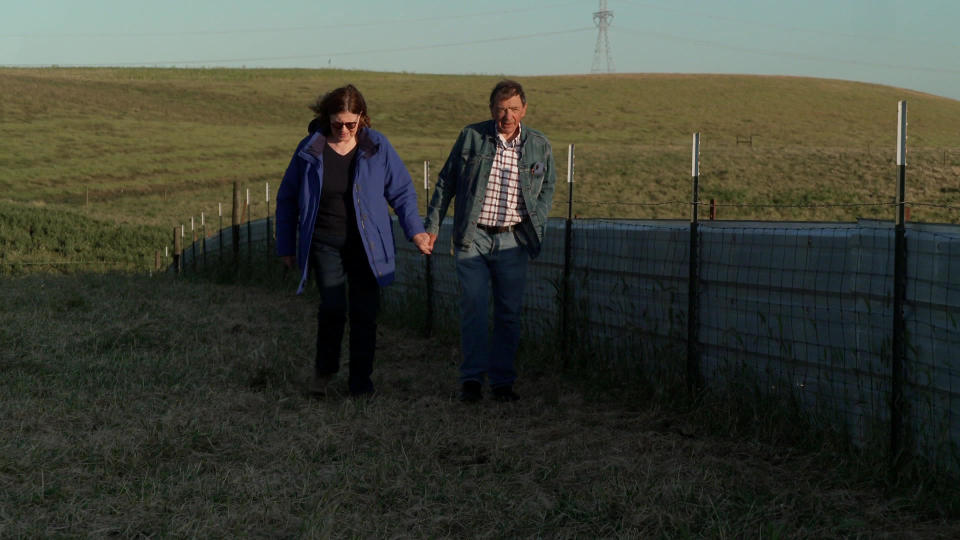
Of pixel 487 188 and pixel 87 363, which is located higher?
pixel 487 188

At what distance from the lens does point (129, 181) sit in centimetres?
4178

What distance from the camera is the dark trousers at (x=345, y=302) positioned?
6055mm

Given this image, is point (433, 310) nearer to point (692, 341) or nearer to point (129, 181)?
point (692, 341)

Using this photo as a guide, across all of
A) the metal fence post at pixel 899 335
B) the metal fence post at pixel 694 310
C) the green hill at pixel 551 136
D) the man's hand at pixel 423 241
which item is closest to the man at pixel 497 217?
the man's hand at pixel 423 241

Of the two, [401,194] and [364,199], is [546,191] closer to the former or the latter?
[401,194]

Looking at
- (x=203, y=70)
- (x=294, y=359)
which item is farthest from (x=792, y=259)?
(x=203, y=70)

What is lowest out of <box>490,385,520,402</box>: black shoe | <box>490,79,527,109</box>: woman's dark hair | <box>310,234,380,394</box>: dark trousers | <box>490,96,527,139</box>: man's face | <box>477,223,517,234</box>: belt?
<box>490,385,520,402</box>: black shoe

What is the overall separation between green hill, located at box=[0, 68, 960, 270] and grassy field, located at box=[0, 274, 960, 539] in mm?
12588

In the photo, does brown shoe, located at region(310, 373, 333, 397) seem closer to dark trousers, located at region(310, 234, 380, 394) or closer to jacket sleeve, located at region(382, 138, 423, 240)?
dark trousers, located at region(310, 234, 380, 394)

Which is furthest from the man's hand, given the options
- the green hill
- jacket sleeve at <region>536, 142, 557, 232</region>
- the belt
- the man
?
the green hill

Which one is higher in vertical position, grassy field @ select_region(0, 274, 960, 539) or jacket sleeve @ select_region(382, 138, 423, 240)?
jacket sleeve @ select_region(382, 138, 423, 240)

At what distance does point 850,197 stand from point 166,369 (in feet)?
93.4

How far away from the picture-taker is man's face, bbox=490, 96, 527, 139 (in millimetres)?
5918

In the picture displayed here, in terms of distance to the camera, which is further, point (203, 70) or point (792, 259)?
point (203, 70)
